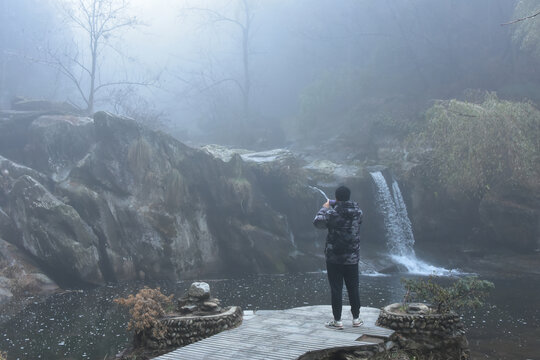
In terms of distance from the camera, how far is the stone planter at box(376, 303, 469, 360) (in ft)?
22.1

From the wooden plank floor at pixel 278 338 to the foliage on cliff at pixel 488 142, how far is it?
13.7 metres

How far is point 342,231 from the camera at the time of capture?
666cm

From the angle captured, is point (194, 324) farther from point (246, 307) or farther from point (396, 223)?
point (396, 223)

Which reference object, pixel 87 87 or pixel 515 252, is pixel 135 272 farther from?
pixel 87 87

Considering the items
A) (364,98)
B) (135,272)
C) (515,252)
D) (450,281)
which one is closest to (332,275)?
(450,281)

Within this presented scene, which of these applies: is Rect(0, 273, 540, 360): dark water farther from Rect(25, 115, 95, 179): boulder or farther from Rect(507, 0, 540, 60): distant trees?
Rect(507, 0, 540, 60): distant trees

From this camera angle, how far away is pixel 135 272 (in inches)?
696

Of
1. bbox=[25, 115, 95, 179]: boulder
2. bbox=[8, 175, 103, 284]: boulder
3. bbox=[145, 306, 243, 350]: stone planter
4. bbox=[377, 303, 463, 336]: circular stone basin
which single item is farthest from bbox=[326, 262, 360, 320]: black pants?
bbox=[25, 115, 95, 179]: boulder

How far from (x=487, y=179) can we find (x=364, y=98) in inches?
701

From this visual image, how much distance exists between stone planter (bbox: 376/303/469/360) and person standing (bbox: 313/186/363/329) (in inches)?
24.6

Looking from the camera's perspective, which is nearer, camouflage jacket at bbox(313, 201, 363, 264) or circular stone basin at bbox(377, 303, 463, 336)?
camouflage jacket at bbox(313, 201, 363, 264)

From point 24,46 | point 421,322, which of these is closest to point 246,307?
point 421,322

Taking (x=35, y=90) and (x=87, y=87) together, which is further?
(x=87, y=87)

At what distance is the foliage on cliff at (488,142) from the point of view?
19.0 m
